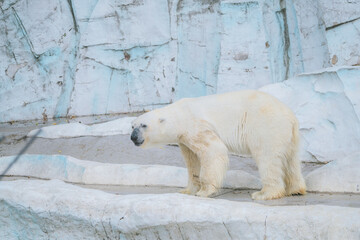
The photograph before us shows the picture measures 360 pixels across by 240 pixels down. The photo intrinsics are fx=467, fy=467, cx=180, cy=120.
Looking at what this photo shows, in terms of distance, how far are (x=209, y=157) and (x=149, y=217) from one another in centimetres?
106

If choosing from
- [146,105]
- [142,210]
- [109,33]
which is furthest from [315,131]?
[109,33]

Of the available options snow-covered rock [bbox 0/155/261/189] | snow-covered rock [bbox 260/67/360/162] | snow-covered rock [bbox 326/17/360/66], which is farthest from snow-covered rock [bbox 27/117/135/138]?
snow-covered rock [bbox 326/17/360/66]

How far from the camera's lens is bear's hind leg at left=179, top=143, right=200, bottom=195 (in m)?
4.50

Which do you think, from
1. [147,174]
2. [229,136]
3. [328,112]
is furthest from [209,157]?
[328,112]

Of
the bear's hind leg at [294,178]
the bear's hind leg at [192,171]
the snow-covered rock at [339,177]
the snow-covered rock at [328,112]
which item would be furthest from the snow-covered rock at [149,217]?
the snow-covered rock at [328,112]

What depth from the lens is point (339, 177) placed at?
13.7ft

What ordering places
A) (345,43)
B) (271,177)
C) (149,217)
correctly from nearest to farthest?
(149,217), (271,177), (345,43)

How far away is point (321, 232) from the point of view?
262cm

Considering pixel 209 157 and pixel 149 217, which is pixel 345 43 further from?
pixel 149 217

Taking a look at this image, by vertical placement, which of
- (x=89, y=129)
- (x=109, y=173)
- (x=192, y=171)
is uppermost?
(x=192, y=171)

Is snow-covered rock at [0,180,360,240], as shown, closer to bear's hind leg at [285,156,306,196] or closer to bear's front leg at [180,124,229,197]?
bear's front leg at [180,124,229,197]

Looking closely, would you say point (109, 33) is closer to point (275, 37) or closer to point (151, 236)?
point (275, 37)

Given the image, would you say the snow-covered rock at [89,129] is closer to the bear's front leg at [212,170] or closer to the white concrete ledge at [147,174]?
the white concrete ledge at [147,174]

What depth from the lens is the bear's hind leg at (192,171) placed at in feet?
14.8
